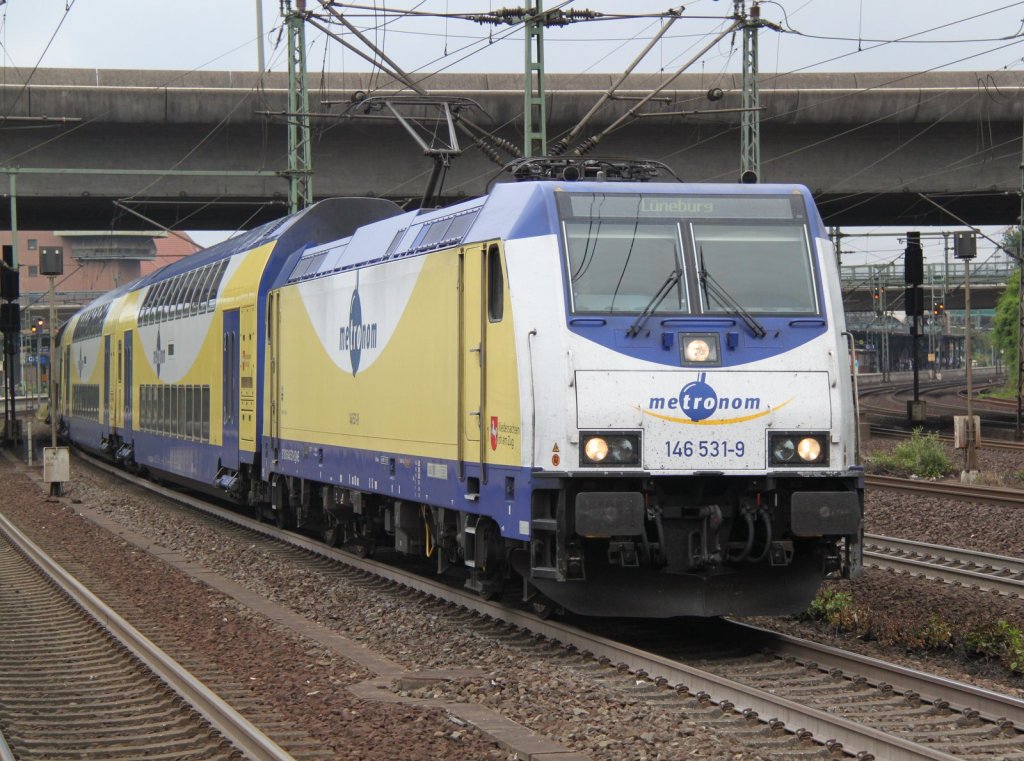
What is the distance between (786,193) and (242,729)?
219 inches

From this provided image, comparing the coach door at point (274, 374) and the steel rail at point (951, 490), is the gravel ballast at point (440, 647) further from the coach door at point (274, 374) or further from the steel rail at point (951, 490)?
the coach door at point (274, 374)

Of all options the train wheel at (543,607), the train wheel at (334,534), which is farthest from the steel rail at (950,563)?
the train wheel at (334,534)

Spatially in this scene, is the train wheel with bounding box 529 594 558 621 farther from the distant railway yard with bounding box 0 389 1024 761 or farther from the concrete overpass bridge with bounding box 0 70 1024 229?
the concrete overpass bridge with bounding box 0 70 1024 229

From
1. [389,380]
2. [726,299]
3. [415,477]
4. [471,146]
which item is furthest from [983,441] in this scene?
[726,299]

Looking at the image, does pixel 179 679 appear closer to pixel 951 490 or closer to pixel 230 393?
pixel 230 393

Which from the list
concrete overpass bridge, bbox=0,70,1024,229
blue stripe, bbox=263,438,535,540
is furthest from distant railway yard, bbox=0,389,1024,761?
concrete overpass bridge, bbox=0,70,1024,229

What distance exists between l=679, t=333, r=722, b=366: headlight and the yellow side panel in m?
2.11

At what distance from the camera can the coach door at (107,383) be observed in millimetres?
30312

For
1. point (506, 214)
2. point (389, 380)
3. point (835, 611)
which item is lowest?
point (835, 611)

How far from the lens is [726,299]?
10.1 metres

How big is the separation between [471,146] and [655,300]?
26152mm

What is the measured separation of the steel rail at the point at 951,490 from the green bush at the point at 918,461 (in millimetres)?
847

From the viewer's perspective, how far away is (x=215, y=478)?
20.4 metres

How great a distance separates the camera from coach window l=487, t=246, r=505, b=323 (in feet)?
33.5
